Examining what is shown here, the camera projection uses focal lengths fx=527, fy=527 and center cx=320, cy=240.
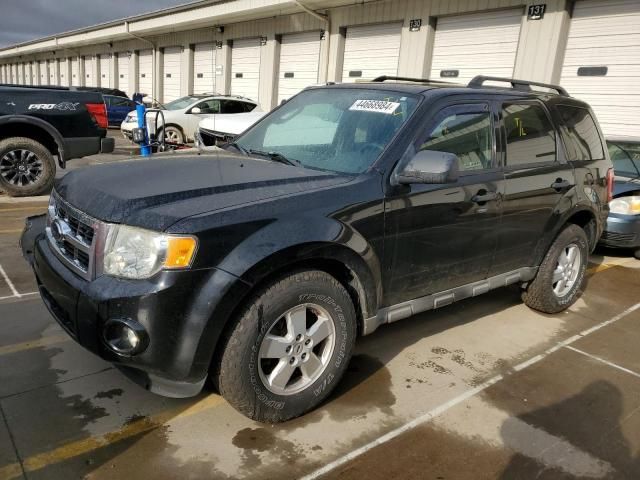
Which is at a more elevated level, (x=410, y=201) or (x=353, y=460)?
(x=410, y=201)

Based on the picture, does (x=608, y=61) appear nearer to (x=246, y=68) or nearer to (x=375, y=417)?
(x=375, y=417)

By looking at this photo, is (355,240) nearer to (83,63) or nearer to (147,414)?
(147,414)

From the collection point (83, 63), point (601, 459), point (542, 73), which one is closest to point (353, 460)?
Answer: point (601, 459)

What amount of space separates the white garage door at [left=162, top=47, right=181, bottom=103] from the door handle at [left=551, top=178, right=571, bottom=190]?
77.3 feet

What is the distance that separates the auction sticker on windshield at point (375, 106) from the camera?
134 inches

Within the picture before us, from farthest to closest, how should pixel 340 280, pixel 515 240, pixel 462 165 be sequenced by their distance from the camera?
pixel 515 240 < pixel 462 165 < pixel 340 280

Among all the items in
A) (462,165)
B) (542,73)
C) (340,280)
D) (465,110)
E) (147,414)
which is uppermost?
(542,73)

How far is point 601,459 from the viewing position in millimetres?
2738

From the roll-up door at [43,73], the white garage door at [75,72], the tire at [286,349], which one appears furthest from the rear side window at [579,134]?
the roll-up door at [43,73]

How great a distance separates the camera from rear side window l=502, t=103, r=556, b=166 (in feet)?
12.8

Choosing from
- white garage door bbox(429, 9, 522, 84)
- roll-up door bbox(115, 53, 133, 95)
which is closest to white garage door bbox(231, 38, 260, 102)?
white garage door bbox(429, 9, 522, 84)

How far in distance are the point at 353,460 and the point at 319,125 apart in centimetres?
220

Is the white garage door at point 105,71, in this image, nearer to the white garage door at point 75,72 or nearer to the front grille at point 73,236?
the white garage door at point 75,72

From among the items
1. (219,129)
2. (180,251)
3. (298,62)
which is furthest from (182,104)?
(180,251)
